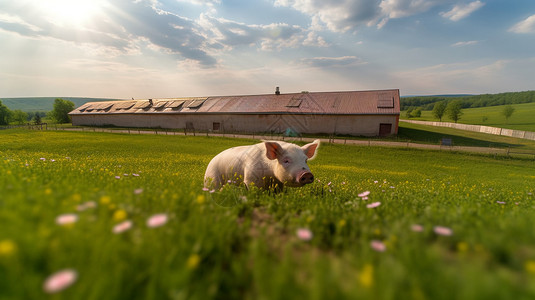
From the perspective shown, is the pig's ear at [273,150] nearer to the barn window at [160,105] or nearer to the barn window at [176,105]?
the barn window at [176,105]

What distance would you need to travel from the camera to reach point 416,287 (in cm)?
120

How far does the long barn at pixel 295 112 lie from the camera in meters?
34.9

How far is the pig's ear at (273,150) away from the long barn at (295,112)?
81.1 feet

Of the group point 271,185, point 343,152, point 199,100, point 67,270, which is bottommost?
point 343,152

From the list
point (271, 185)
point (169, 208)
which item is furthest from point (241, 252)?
point (271, 185)

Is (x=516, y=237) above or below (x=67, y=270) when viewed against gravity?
below

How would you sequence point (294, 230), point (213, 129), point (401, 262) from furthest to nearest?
point (213, 129) < point (294, 230) < point (401, 262)

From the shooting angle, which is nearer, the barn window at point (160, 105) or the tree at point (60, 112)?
the barn window at point (160, 105)

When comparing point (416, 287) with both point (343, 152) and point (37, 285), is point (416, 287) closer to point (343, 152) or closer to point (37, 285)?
point (37, 285)

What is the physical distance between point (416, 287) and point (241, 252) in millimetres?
1222

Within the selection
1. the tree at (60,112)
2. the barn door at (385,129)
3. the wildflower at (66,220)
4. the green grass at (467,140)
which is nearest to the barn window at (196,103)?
the barn door at (385,129)

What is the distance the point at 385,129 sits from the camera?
115ft

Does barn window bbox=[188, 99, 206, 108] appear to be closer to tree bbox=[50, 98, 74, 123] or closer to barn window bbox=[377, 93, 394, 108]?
barn window bbox=[377, 93, 394, 108]

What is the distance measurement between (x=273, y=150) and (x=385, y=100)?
3779cm
